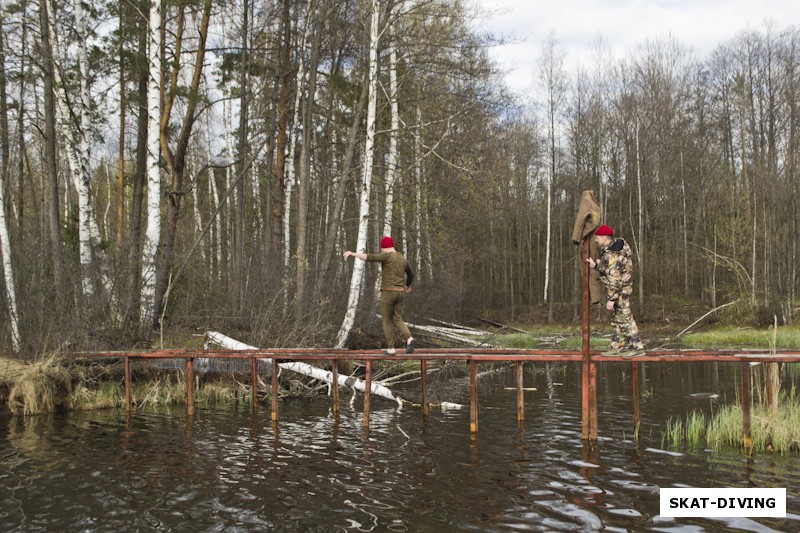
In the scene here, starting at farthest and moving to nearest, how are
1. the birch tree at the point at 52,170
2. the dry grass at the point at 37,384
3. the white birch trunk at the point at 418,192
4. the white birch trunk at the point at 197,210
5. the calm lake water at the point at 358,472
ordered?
1. the white birch trunk at the point at 197,210
2. the white birch trunk at the point at 418,192
3. the birch tree at the point at 52,170
4. the dry grass at the point at 37,384
5. the calm lake water at the point at 358,472

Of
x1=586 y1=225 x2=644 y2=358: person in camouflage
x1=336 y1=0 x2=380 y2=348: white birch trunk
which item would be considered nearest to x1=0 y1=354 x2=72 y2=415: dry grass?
x1=336 y1=0 x2=380 y2=348: white birch trunk

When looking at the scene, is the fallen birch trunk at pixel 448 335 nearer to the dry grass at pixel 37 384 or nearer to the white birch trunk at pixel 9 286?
the dry grass at pixel 37 384

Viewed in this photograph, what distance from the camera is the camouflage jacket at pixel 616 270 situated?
→ 9.95 metres

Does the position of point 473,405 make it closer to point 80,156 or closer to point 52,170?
point 52,170

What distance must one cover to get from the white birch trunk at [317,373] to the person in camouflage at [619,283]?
454 cm

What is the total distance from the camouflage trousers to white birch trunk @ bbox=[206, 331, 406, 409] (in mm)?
4399

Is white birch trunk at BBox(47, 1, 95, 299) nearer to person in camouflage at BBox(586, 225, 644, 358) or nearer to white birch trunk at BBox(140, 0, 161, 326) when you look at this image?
white birch trunk at BBox(140, 0, 161, 326)

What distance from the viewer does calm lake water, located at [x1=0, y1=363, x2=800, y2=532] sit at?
708 centimetres

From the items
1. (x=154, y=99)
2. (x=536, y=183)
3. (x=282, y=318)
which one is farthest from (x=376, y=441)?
(x=536, y=183)

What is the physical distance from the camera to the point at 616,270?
32.8 ft

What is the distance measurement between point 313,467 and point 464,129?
60.5 ft

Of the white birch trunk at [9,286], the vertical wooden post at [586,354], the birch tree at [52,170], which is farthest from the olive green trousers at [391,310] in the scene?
the white birch trunk at [9,286]

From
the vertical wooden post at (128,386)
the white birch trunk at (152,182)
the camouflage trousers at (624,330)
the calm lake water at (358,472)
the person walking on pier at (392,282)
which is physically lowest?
the calm lake water at (358,472)

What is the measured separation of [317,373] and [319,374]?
93 mm
